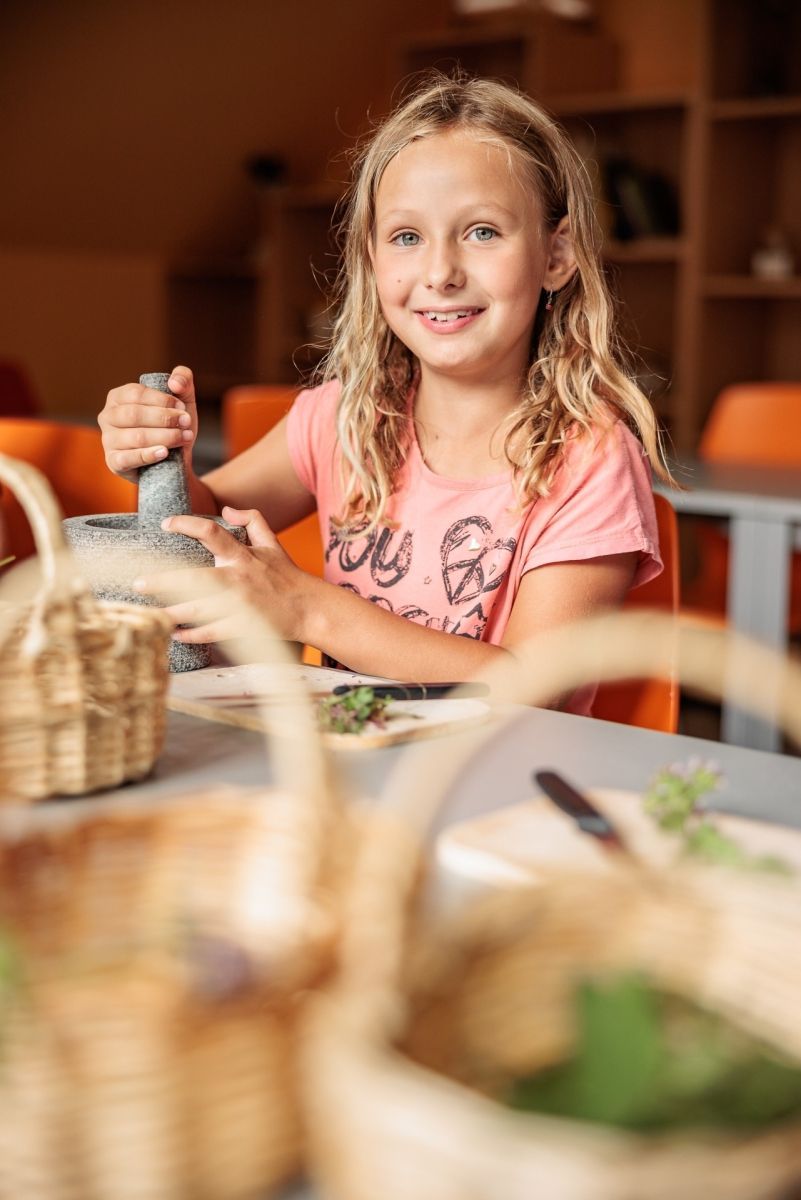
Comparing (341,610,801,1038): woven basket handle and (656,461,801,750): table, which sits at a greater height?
(341,610,801,1038): woven basket handle

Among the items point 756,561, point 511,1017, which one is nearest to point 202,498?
point 756,561

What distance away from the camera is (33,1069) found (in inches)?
15.3

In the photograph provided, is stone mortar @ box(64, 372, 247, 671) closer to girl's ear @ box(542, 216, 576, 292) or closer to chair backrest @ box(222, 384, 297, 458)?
girl's ear @ box(542, 216, 576, 292)

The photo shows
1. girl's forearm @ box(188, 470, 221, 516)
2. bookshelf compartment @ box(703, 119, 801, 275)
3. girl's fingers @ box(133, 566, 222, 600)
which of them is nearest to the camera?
girl's fingers @ box(133, 566, 222, 600)

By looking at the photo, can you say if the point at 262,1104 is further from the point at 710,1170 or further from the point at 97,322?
the point at 97,322

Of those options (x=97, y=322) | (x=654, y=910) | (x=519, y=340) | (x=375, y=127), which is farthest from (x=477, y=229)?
(x=97, y=322)

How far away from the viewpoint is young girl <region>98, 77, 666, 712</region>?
136cm

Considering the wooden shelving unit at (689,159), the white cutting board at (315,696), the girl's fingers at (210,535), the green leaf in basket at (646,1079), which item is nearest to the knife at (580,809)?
the white cutting board at (315,696)

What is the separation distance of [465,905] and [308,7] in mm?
4990

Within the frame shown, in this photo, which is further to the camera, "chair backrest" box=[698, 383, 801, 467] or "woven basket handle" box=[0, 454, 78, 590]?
"chair backrest" box=[698, 383, 801, 467]

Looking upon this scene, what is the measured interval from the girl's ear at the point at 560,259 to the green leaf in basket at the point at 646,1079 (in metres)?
1.22

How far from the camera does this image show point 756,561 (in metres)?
2.26

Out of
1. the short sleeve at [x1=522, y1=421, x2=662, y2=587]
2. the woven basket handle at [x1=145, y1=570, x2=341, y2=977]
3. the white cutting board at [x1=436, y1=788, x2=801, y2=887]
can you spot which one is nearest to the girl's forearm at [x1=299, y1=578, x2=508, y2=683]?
the short sleeve at [x1=522, y1=421, x2=662, y2=587]

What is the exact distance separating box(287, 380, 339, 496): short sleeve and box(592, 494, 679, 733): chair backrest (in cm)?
42
